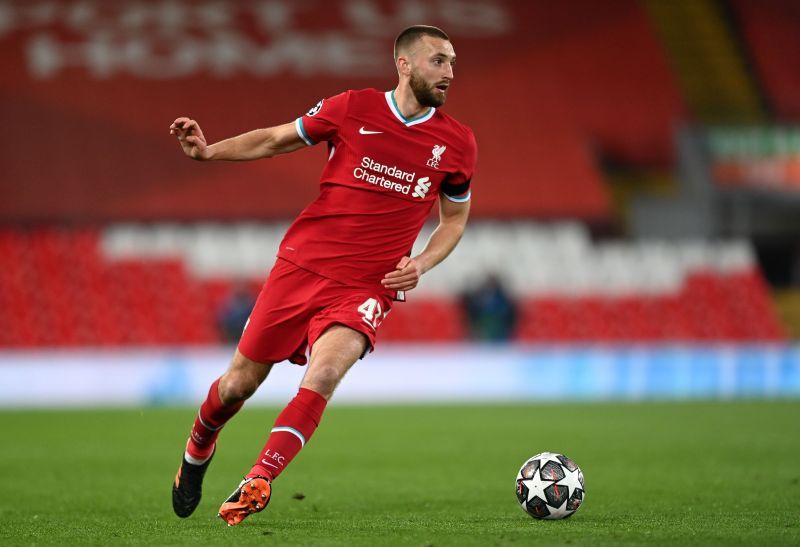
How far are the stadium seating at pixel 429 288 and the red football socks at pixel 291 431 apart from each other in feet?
47.2

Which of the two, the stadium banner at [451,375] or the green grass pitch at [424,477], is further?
the stadium banner at [451,375]

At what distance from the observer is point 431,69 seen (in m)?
6.12

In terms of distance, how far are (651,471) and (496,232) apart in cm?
1346

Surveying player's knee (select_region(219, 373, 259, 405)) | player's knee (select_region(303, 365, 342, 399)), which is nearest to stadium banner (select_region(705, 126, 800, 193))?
player's knee (select_region(219, 373, 259, 405))

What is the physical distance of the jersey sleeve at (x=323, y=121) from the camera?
6.11 metres

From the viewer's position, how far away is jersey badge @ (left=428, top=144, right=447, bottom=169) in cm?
625

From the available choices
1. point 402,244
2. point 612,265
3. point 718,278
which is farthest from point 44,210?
point 402,244

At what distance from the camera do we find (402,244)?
20.6ft

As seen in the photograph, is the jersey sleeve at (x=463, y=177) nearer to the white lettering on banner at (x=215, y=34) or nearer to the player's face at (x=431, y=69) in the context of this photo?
the player's face at (x=431, y=69)

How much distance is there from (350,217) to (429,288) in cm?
1488

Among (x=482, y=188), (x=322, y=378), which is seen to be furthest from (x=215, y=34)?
(x=322, y=378)

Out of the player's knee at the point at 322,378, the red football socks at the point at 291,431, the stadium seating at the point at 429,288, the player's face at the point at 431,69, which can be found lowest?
the red football socks at the point at 291,431

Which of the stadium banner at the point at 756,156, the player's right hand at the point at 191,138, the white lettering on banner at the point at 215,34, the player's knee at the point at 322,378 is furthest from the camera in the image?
the white lettering on banner at the point at 215,34

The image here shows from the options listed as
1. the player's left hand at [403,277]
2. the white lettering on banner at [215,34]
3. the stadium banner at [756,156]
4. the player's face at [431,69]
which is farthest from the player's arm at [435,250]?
the white lettering on banner at [215,34]
